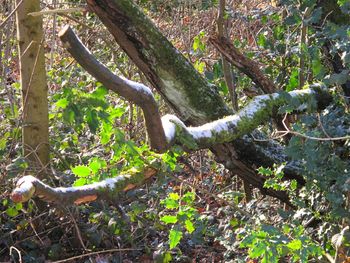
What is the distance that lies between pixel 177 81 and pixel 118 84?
1.57m

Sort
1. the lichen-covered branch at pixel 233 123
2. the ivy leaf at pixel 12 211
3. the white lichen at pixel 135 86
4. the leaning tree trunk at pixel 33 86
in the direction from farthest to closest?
1. the leaning tree trunk at pixel 33 86
2. the ivy leaf at pixel 12 211
3. the lichen-covered branch at pixel 233 123
4. the white lichen at pixel 135 86

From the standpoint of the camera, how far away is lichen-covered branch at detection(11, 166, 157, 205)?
225cm

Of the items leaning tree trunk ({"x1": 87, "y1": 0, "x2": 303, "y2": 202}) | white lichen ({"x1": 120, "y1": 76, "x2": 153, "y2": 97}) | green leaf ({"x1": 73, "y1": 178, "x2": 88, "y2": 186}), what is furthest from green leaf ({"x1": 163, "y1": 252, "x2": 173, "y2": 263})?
white lichen ({"x1": 120, "y1": 76, "x2": 153, "y2": 97})

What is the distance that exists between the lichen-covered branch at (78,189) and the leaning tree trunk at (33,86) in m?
1.85

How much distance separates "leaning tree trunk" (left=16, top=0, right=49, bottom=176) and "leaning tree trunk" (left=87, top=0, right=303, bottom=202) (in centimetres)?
123

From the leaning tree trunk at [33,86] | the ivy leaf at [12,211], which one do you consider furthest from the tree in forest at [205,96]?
the ivy leaf at [12,211]

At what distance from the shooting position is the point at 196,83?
13.1 feet

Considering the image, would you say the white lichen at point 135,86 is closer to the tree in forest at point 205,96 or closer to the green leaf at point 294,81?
the tree in forest at point 205,96

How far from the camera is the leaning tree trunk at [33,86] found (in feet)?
15.8

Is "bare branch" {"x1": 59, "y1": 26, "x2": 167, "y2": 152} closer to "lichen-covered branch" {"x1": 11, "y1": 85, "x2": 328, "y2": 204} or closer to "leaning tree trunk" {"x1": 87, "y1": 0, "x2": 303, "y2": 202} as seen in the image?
"lichen-covered branch" {"x1": 11, "y1": 85, "x2": 328, "y2": 204}

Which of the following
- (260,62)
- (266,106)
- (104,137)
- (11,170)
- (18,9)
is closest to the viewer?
(104,137)

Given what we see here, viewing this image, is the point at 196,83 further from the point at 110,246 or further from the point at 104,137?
the point at 110,246

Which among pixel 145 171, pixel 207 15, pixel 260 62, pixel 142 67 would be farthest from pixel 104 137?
pixel 207 15

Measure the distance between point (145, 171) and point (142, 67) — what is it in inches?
39.0
